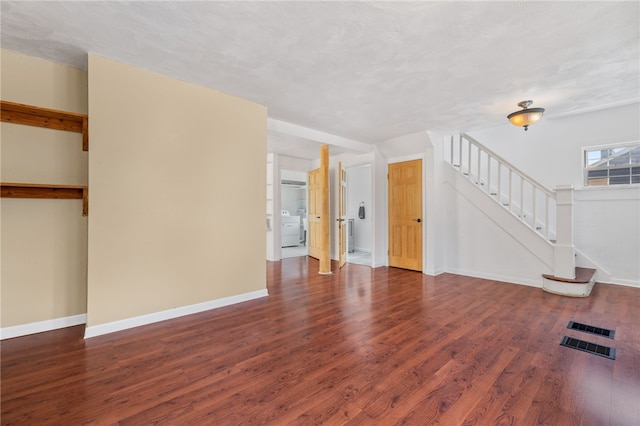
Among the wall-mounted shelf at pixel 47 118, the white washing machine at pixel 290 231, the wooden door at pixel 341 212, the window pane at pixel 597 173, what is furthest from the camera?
the white washing machine at pixel 290 231

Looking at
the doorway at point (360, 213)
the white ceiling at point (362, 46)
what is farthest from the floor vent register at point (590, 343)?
the doorway at point (360, 213)

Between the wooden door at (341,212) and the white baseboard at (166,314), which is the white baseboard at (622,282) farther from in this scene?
the white baseboard at (166,314)

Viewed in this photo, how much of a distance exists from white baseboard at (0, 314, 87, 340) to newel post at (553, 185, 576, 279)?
5973 millimetres

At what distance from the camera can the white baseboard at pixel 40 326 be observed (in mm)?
2529

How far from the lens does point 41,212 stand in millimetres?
2652

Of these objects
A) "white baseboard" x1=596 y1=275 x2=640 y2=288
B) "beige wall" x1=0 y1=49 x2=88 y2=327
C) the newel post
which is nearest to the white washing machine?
"beige wall" x1=0 y1=49 x2=88 y2=327

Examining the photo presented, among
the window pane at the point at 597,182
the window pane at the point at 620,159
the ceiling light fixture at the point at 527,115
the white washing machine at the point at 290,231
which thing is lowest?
the white washing machine at the point at 290,231

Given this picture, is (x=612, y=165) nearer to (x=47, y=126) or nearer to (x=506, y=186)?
(x=506, y=186)

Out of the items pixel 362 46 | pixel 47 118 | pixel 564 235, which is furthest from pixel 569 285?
pixel 47 118

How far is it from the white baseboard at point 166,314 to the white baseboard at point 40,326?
0.40 m

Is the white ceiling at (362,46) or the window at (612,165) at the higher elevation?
the white ceiling at (362,46)

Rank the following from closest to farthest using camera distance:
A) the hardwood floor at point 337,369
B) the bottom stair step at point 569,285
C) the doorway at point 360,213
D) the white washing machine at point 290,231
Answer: the hardwood floor at point 337,369
the bottom stair step at point 569,285
the doorway at point 360,213
the white washing machine at point 290,231

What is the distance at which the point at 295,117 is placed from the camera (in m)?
4.20

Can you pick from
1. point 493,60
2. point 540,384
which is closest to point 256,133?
point 493,60
